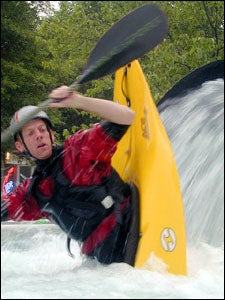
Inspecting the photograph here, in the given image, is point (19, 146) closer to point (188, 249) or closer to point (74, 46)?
point (188, 249)

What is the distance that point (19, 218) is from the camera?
9.36 feet

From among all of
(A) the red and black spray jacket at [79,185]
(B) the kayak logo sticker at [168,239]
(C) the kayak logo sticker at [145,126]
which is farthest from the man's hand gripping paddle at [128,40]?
(B) the kayak logo sticker at [168,239]

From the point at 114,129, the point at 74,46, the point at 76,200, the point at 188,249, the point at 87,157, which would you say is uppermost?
the point at 74,46

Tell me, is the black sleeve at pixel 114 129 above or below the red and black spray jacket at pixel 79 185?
above

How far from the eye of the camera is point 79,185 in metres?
2.62

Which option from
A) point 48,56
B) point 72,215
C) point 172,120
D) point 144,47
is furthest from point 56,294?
point 48,56

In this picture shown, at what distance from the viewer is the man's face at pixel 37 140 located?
2.60 metres

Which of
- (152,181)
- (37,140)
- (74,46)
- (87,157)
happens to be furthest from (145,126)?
(74,46)

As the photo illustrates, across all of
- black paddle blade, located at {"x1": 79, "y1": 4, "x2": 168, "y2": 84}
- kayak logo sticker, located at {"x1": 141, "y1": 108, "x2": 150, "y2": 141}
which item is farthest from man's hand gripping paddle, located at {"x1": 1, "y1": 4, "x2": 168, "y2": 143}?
kayak logo sticker, located at {"x1": 141, "y1": 108, "x2": 150, "y2": 141}

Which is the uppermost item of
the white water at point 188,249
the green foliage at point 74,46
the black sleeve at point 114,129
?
the green foliage at point 74,46

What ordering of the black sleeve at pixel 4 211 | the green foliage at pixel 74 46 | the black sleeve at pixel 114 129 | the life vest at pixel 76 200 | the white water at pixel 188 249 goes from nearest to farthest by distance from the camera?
the white water at pixel 188 249
the black sleeve at pixel 114 129
the life vest at pixel 76 200
the black sleeve at pixel 4 211
the green foliage at pixel 74 46

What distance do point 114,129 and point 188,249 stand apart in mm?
815

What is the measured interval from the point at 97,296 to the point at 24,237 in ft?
6.15

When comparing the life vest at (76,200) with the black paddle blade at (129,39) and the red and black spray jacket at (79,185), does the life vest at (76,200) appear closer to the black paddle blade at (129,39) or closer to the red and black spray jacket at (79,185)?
the red and black spray jacket at (79,185)
